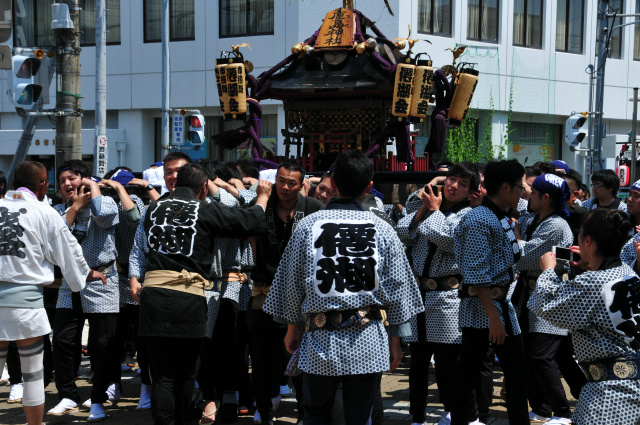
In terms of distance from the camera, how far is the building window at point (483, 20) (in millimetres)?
22203

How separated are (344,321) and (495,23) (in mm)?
20351

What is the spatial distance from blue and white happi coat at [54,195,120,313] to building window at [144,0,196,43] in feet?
57.2

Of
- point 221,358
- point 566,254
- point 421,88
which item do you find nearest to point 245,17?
point 421,88

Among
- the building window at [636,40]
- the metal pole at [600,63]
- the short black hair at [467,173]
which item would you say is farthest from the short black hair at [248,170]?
the building window at [636,40]

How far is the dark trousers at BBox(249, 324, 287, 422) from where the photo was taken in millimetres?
5453

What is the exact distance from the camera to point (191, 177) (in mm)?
5203

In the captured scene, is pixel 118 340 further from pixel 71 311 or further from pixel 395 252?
pixel 395 252

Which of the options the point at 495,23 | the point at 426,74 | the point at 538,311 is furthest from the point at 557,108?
the point at 538,311

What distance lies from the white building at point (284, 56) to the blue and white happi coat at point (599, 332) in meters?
17.6

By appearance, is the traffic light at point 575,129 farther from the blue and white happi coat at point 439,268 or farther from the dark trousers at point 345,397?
the dark trousers at point 345,397

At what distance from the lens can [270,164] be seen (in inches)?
359

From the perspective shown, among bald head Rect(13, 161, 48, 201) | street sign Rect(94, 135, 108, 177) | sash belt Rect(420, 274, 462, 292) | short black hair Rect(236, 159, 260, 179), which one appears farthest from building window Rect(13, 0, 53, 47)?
sash belt Rect(420, 274, 462, 292)

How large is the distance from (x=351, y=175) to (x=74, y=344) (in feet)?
10.8

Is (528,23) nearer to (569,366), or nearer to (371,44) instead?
(371,44)
